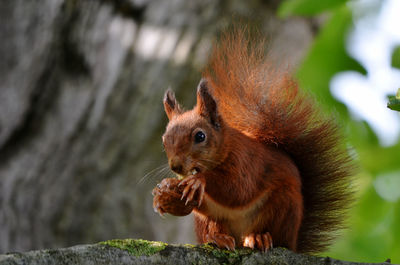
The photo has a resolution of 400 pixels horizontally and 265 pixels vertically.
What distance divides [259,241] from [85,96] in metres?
1.79

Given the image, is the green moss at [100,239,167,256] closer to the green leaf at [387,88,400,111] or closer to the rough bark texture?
the rough bark texture

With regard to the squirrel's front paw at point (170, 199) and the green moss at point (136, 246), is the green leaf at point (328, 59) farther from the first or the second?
the green moss at point (136, 246)

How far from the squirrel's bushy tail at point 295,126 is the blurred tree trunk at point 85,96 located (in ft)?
3.73

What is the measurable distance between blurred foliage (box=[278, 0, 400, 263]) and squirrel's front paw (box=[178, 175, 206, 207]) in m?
0.79

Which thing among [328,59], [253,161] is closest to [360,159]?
[328,59]

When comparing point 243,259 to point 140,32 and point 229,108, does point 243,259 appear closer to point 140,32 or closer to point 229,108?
point 229,108

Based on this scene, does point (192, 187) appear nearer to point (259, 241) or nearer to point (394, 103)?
point (259, 241)

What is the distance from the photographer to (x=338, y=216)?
1.61 metres

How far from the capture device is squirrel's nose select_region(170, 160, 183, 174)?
51.1 inches

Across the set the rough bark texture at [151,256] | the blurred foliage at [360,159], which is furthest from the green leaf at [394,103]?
the blurred foliage at [360,159]

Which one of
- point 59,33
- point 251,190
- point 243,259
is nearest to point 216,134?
point 251,190

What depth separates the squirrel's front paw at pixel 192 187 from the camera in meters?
1.26

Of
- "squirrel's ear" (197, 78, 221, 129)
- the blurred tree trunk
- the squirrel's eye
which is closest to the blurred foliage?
the blurred tree trunk

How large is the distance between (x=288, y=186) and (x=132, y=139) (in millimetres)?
1790
